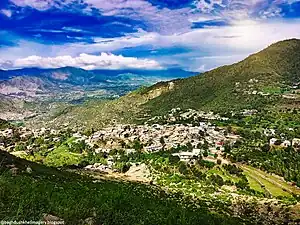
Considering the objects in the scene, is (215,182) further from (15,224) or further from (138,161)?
(15,224)

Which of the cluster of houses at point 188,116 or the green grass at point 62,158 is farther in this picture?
the cluster of houses at point 188,116

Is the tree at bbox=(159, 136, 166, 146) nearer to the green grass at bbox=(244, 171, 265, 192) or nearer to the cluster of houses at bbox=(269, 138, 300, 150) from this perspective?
the cluster of houses at bbox=(269, 138, 300, 150)

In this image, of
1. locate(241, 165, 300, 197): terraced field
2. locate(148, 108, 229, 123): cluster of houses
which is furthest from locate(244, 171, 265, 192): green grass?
locate(148, 108, 229, 123): cluster of houses

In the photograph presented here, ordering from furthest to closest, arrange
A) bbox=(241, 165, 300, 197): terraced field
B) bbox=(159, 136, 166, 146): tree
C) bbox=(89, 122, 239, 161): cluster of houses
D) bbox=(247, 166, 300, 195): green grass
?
bbox=(159, 136, 166, 146): tree → bbox=(89, 122, 239, 161): cluster of houses → bbox=(247, 166, 300, 195): green grass → bbox=(241, 165, 300, 197): terraced field

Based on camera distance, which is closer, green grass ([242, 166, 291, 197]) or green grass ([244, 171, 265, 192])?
green grass ([242, 166, 291, 197])

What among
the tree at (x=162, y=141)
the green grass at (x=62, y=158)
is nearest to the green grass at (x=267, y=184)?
the tree at (x=162, y=141)

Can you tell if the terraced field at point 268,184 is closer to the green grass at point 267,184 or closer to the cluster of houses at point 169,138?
the green grass at point 267,184

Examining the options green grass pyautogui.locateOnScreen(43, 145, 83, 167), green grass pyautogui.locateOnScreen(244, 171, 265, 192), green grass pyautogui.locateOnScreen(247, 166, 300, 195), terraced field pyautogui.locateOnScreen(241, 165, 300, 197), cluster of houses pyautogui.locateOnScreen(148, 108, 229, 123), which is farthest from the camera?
cluster of houses pyautogui.locateOnScreen(148, 108, 229, 123)

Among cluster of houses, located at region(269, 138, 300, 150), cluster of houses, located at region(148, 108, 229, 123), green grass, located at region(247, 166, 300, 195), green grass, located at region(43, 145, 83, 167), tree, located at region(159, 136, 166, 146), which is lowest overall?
green grass, located at region(247, 166, 300, 195)

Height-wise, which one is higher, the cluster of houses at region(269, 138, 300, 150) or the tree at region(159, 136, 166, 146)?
the tree at region(159, 136, 166, 146)

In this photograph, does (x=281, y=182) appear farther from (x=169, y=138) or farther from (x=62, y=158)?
(x=62, y=158)

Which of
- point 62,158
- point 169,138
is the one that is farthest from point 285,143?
point 62,158
